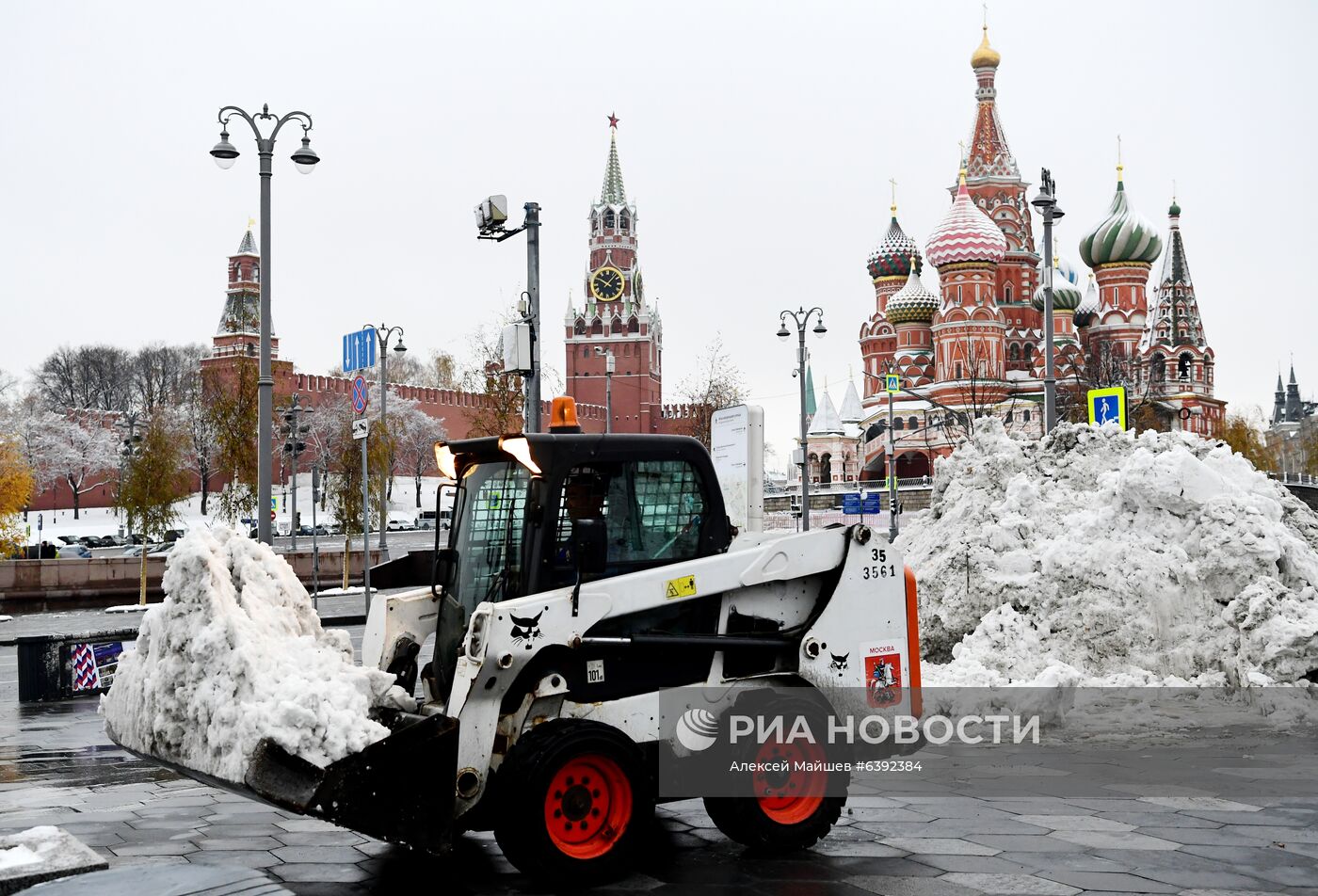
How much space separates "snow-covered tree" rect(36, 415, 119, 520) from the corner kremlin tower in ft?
174

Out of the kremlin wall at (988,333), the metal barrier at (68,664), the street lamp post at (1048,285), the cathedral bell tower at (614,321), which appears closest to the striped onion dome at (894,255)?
the kremlin wall at (988,333)

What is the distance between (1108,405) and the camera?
68.3 feet

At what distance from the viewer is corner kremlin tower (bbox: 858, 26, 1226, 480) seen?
244ft

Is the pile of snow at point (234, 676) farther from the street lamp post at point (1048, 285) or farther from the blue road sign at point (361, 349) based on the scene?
the blue road sign at point (361, 349)

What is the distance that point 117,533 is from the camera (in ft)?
232

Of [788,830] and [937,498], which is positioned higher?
[937,498]

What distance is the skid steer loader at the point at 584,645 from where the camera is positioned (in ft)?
20.1

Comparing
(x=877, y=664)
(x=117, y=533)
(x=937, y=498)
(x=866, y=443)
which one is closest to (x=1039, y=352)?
(x=866, y=443)

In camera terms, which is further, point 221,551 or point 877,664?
point 877,664

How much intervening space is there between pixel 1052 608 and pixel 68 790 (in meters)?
8.90

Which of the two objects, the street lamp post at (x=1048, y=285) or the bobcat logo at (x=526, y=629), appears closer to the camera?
the bobcat logo at (x=526, y=629)

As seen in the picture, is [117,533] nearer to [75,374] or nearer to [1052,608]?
[75,374]

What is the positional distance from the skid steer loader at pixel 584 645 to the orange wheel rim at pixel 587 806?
1 centimetres

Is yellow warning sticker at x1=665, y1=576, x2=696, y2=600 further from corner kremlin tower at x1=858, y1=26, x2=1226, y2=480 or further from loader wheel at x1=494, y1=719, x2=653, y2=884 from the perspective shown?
corner kremlin tower at x1=858, y1=26, x2=1226, y2=480
